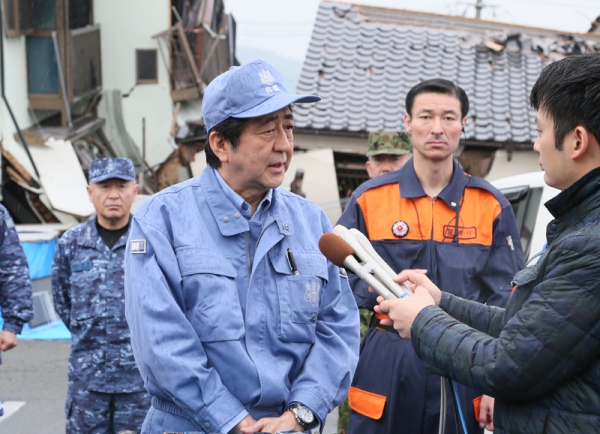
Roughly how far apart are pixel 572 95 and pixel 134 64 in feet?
56.5

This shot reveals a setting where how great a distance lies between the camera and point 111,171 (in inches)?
224

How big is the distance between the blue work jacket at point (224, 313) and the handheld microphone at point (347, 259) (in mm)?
315

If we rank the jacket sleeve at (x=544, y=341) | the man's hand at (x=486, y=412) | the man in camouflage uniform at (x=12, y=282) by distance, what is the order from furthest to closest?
the man in camouflage uniform at (x=12, y=282)
the man's hand at (x=486, y=412)
the jacket sleeve at (x=544, y=341)

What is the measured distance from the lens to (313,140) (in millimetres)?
15312

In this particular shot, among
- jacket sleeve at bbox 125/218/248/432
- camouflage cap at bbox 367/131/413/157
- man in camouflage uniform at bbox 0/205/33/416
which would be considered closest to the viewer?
jacket sleeve at bbox 125/218/248/432

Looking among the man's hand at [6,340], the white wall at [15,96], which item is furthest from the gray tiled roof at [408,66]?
the man's hand at [6,340]

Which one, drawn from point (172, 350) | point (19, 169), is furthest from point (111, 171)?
point (19, 169)

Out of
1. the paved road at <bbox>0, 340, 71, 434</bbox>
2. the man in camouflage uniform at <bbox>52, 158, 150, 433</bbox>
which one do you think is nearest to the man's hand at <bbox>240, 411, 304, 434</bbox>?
the man in camouflage uniform at <bbox>52, 158, 150, 433</bbox>

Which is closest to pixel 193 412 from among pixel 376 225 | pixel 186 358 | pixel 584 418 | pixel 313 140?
pixel 186 358

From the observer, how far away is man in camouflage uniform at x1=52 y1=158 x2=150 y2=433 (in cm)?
516

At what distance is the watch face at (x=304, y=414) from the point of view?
2.85 metres

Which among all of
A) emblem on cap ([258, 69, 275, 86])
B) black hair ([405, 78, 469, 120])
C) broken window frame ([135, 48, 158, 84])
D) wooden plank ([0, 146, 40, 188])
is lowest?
wooden plank ([0, 146, 40, 188])

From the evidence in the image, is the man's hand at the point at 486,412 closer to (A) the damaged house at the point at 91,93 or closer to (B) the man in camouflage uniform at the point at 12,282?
(B) the man in camouflage uniform at the point at 12,282

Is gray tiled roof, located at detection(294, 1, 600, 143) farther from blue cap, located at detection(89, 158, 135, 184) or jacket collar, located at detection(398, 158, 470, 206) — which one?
jacket collar, located at detection(398, 158, 470, 206)
